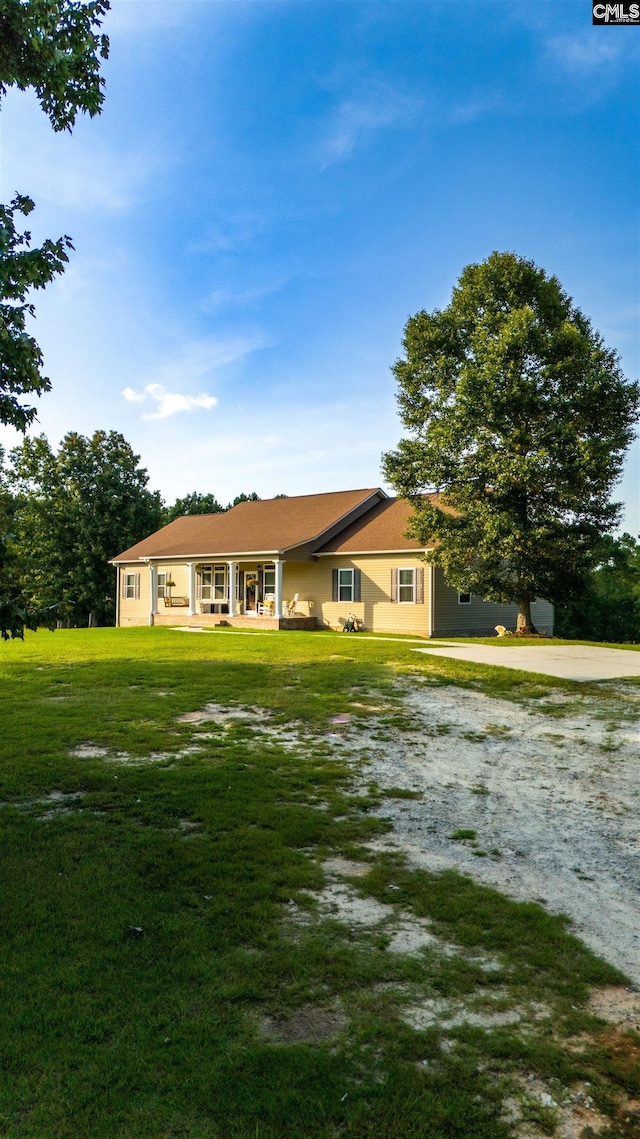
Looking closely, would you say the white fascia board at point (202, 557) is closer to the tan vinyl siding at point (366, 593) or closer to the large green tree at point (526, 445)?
the tan vinyl siding at point (366, 593)

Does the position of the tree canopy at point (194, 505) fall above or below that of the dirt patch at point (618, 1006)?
above

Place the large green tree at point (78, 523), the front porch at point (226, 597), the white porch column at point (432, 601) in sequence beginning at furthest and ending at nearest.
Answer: the large green tree at point (78, 523) < the front porch at point (226, 597) < the white porch column at point (432, 601)

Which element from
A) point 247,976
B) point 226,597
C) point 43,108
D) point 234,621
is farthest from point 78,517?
point 247,976

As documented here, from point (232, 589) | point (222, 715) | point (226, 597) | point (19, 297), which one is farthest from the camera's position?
point (226, 597)

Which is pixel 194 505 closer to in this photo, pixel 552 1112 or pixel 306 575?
pixel 306 575

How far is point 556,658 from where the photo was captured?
1588 cm

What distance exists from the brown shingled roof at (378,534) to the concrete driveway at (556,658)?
658cm

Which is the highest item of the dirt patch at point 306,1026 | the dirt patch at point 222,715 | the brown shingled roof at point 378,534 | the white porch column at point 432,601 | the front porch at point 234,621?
the brown shingled roof at point 378,534

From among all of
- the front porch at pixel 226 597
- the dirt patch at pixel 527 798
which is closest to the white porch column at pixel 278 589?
the front porch at pixel 226 597

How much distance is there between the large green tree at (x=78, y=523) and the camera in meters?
42.7

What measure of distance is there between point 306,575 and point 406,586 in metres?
5.10

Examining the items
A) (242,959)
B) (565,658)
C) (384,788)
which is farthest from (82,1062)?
(565,658)

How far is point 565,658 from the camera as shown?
1597 cm

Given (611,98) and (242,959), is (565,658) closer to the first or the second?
(611,98)
